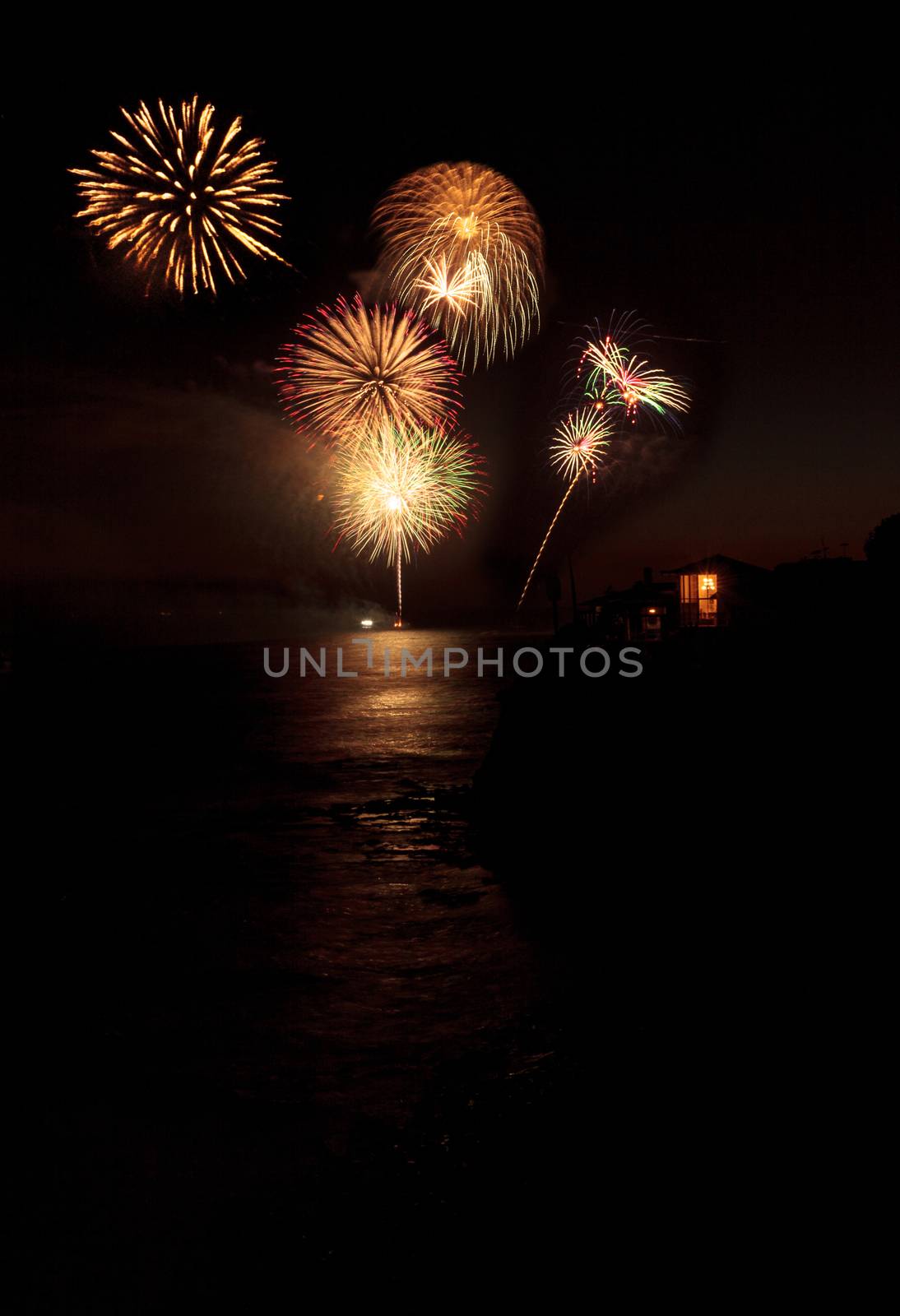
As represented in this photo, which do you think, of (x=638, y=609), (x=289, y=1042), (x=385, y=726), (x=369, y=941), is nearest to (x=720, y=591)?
(x=638, y=609)

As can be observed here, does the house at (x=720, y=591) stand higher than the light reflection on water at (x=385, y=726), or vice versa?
the house at (x=720, y=591)

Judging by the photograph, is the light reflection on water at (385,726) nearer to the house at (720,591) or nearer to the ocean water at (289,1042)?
the ocean water at (289,1042)

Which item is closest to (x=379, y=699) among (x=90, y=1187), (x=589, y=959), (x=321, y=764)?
(x=321, y=764)

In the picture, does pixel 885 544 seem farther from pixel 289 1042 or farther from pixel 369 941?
pixel 289 1042

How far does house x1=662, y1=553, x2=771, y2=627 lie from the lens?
131 ft

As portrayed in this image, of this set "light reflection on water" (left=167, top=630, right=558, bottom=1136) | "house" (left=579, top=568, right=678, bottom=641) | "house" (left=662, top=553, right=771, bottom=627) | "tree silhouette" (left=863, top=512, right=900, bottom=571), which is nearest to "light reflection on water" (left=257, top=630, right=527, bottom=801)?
"light reflection on water" (left=167, top=630, right=558, bottom=1136)

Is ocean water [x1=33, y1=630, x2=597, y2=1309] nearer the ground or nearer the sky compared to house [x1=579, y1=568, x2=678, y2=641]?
nearer the ground

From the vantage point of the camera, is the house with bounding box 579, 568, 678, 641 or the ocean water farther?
the house with bounding box 579, 568, 678, 641

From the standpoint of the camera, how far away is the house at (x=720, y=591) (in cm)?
4003

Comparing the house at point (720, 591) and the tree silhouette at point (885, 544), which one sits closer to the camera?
the tree silhouette at point (885, 544)

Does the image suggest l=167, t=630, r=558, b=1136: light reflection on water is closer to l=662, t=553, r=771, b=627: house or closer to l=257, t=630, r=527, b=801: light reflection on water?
l=257, t=630, r=527, b=801: light reflection on water

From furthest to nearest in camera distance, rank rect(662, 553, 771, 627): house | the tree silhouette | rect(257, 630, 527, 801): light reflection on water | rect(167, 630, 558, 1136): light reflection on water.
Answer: rect(662, 553, 771, 627): house → rect(257, 630, 527, 801): light reflection on water → the tree silhouette → rect(167, 630, 558, 1136): light reflection on water

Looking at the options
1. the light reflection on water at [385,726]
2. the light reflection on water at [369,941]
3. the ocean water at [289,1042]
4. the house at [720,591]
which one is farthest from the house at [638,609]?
the ocean water at [289,1042]

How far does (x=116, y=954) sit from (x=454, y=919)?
607cm
